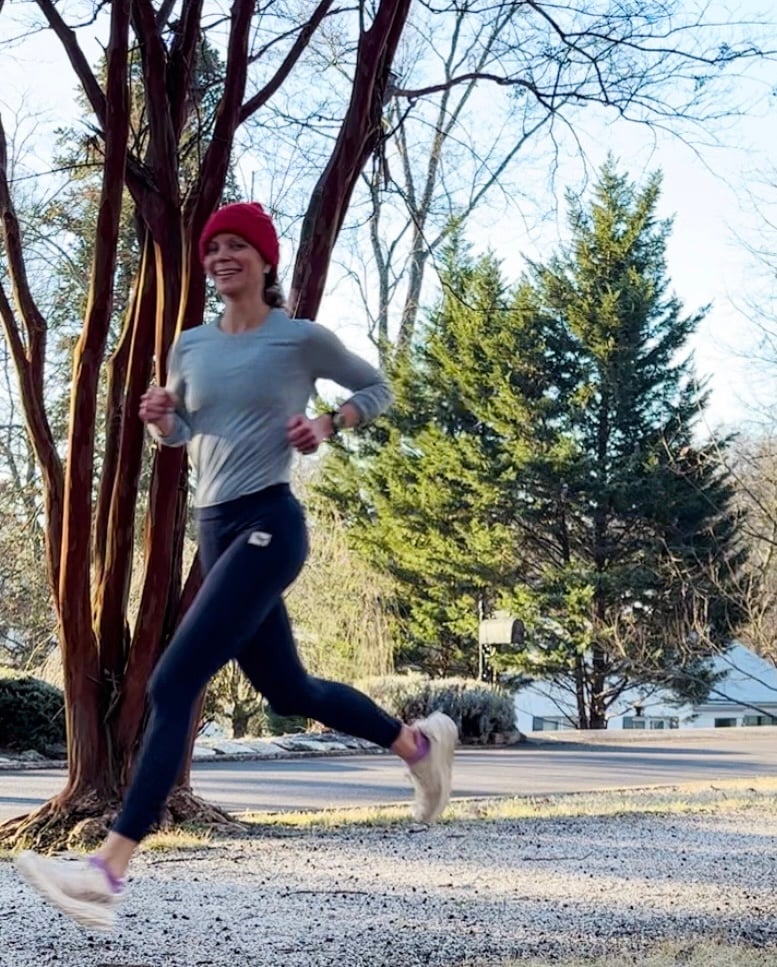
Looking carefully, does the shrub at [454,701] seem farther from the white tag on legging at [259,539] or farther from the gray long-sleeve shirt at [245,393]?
the white tag on legging at [259,539]

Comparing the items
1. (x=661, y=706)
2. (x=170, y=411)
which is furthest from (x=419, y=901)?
(x=661, y=706)

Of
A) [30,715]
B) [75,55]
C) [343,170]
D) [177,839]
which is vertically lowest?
[177,839]

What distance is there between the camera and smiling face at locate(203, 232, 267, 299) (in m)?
3.41

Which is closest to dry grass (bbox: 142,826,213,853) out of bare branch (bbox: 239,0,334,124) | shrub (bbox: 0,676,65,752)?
bare branch (bbox: 239,0,334,124)

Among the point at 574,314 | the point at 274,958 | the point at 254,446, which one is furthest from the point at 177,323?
the point at 574,314

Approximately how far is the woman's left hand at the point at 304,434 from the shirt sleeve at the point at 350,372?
0.23 meters

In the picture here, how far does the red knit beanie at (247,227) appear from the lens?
3.41 meters

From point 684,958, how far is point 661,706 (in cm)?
2969

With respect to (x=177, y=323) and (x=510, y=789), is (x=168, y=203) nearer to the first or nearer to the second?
(x=177, y=323)

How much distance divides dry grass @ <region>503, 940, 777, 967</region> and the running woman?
1515 millimetres

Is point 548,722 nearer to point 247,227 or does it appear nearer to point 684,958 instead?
point 684,958

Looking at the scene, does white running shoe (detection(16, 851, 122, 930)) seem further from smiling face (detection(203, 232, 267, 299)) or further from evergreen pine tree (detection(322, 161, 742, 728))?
evergreen pine tree (detection(322, 161, 742, 728))

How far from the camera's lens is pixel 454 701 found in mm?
18125

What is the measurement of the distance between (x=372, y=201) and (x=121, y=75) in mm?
2934
